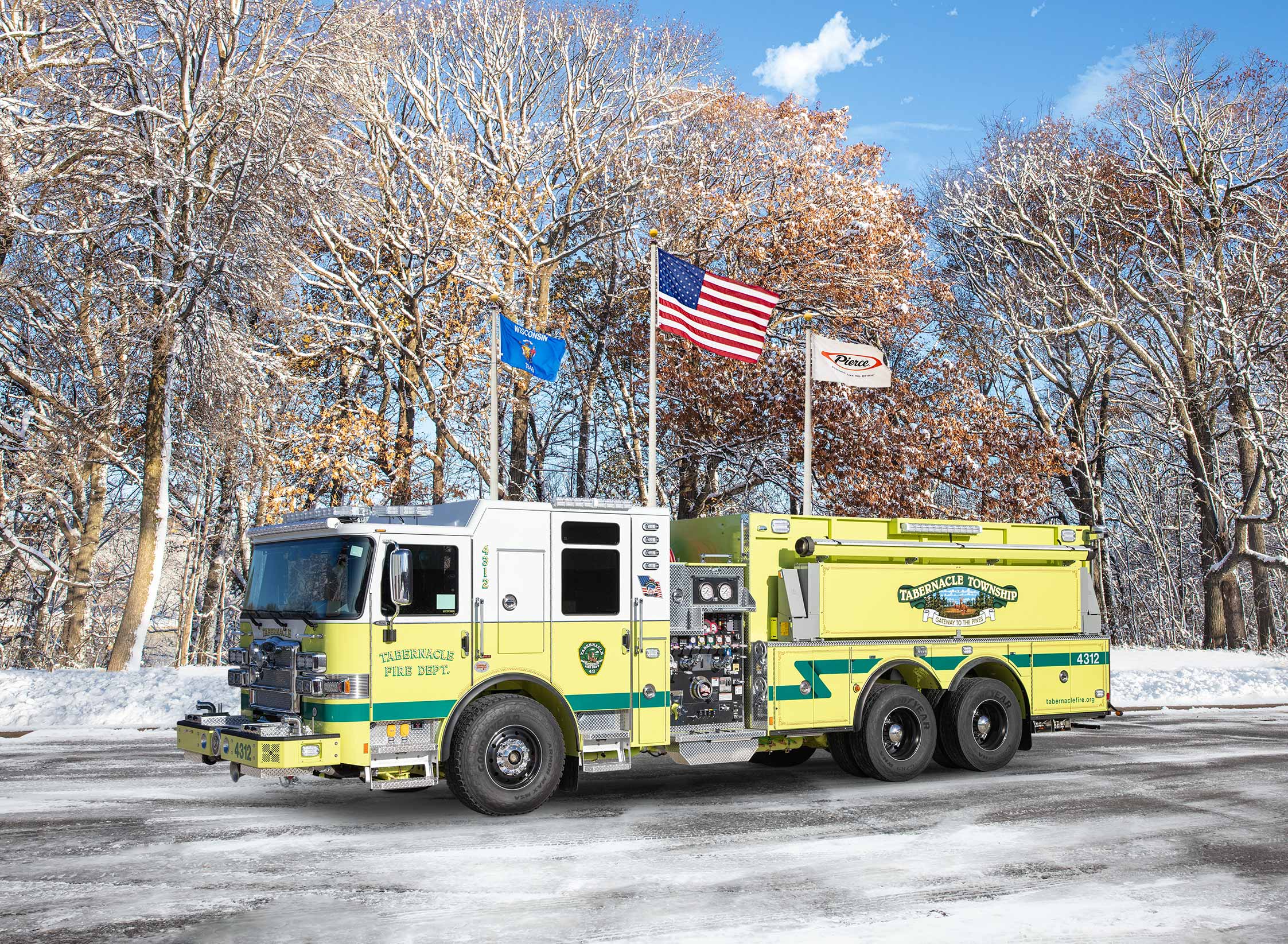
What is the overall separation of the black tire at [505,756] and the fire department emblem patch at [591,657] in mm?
582

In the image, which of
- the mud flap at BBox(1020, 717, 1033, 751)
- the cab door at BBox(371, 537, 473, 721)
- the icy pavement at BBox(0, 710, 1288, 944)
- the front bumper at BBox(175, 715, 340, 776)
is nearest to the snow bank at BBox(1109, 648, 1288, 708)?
the mud flap at BBox(1020, 717, 1033, 751)

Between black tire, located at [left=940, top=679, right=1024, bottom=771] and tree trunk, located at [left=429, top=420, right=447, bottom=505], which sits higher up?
tree trunk, located at [left=429, top=420, right=447, bottom=505]

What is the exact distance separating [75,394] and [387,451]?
25.2 feet

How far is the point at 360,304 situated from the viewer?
2728 cm

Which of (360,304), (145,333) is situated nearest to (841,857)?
(145,333)

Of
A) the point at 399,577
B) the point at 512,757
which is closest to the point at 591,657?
the point at 512,757

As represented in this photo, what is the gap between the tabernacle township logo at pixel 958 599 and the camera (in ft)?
42.5

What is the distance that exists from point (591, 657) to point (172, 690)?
10.6m

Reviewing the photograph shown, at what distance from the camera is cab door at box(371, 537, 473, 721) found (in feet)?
31.8

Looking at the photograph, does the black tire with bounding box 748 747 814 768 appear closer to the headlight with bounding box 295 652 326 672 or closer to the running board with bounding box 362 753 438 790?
the running board with bounding box 362 753 438 790

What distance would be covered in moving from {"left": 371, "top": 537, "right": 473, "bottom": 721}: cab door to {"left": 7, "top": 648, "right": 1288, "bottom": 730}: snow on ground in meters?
9.01

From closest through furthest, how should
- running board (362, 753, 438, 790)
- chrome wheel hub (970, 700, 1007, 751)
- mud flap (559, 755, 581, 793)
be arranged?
running board (362, 753, 438, 790) < mud flap (559, 755, 581, 793) < chrome wheel hub (970, 700, 1007, 751)

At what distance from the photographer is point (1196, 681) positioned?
23.0 metres

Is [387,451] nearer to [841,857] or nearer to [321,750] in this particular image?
[321,750]
